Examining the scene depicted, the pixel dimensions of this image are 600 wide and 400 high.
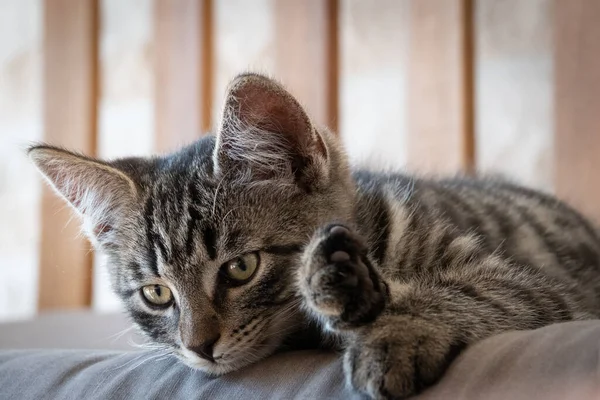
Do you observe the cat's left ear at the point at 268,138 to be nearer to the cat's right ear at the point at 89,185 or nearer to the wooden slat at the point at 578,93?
the cat's right ear at the point at 89,185

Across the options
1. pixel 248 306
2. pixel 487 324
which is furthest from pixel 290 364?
pixel 487 324

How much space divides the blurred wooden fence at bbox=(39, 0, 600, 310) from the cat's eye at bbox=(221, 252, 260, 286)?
0.66m

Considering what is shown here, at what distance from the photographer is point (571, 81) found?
6.00 ft

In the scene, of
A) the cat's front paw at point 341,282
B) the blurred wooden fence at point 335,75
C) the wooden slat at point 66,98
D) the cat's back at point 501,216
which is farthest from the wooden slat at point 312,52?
the cat's front paw at point 341,282

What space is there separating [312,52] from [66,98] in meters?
0.93

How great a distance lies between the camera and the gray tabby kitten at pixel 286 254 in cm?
82

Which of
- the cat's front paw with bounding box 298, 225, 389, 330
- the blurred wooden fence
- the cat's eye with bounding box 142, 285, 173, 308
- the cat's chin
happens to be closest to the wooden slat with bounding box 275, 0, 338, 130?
the blurred wooden fence

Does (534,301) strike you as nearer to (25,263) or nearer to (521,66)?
(521,66)

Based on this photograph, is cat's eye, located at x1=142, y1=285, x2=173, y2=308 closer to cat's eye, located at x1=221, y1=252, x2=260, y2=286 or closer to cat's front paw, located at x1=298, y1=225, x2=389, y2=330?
cat's eye, located at x1=221, y1=252, x2=260, y2=286

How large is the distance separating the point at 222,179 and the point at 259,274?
171 mm

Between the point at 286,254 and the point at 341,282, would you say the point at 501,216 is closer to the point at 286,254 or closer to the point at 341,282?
the point at 286,254

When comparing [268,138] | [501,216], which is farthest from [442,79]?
[268,138]

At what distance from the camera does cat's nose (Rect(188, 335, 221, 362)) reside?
98cm

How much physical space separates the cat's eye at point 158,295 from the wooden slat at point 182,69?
3.97 ft
